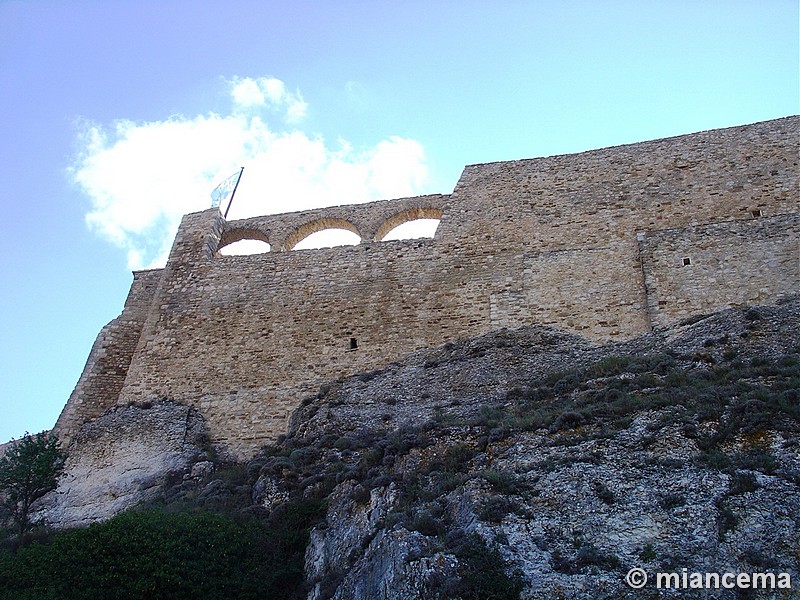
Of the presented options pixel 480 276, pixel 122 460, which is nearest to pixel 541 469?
pixel 480 276

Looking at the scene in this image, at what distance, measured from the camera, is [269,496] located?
454 inches

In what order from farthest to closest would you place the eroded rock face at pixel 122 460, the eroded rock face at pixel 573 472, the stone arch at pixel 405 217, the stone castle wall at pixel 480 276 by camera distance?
the stone arch at pixel 405 217, the stone castle wall at pixel 480 276, the eroded rock face at pixel 122 460, the eroded rock face at pixel 573 472

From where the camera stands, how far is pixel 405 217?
1814cm

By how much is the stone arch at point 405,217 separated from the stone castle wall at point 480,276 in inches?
2.1

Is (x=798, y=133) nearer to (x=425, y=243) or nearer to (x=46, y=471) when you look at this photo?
(x=425, y=243)

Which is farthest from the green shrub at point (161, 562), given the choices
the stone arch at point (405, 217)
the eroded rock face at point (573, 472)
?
the stone arch at point (405, 217)

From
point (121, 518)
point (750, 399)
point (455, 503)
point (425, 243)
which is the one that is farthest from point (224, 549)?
point (425, 243)

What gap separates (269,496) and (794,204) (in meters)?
11.2

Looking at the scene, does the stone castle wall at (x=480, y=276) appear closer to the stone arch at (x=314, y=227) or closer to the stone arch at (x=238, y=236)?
the stone arch at (x=314, y=227)

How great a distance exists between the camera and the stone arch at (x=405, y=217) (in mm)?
17797

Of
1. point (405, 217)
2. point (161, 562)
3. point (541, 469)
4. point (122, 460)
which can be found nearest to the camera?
point (541, 469)

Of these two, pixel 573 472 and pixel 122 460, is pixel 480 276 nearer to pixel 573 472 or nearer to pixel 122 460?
pixel 573 472

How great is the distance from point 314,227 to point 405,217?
2.26 m

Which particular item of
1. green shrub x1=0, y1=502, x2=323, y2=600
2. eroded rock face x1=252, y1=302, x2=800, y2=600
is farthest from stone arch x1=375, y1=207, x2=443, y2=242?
green shrub x1=0, y1=502, x2=323, y2=600
